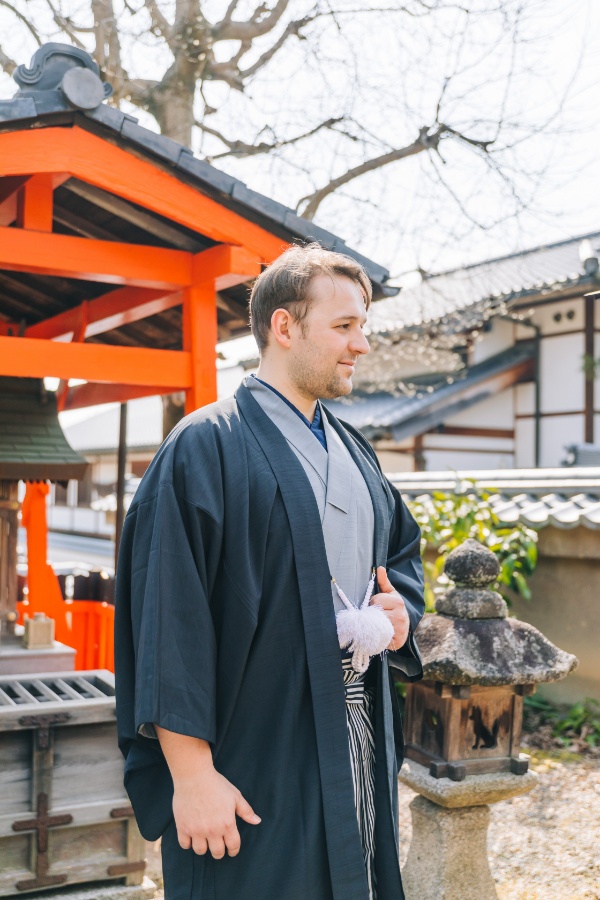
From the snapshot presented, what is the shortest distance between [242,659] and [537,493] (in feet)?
15.4

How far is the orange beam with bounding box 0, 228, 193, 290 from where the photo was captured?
3459mm

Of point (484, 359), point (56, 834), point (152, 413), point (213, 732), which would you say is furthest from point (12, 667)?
point (152, 413)

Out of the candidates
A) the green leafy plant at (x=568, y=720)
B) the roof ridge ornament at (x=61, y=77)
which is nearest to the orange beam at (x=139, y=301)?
the roof ridge ornament at (x=61, y=77)

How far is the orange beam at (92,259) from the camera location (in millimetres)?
3459

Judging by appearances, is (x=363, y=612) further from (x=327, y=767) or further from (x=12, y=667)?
(x=12, y=667)

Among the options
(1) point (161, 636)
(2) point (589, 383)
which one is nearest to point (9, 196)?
(1) point (161, 636)

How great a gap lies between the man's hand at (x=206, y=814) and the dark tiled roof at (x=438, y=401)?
9.52 metres

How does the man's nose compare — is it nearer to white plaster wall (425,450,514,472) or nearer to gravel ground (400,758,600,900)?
gravel ground (400,758,600,900)

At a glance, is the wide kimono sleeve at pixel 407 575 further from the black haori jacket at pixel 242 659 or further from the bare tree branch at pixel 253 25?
the bare tree branch at pixel 253 25

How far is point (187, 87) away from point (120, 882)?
653 cm

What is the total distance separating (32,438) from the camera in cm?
431

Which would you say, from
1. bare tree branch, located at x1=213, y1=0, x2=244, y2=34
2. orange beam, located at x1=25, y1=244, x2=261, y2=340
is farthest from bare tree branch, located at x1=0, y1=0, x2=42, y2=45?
orange beam, located at x1=25, y1=244, x2=261, y2=340

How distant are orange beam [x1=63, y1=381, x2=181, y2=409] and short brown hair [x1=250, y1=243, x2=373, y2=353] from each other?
97.8 inches

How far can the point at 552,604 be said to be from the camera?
582 centimetres
